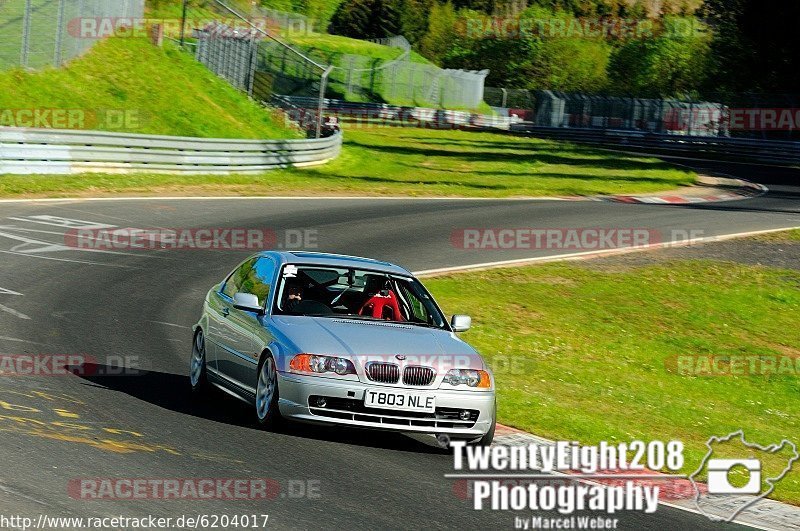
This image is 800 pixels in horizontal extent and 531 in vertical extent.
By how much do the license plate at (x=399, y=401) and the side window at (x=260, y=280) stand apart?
5.85 feet

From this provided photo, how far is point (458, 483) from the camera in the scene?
8508 mm

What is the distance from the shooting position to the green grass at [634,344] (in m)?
12.5

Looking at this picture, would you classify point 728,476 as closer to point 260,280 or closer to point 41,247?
point 260,280

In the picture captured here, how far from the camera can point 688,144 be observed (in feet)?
203

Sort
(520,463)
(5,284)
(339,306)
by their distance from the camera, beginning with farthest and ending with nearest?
(5,284)
(339,306)
(520,463)

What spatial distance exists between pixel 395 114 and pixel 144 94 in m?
36.0

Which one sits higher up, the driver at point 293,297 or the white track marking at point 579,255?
the driver at point 293,297

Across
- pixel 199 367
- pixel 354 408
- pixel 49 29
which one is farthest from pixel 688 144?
pixel 354 408

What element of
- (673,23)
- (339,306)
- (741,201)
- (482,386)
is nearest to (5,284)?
(339,306)

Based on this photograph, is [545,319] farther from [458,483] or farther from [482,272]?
[458,483]

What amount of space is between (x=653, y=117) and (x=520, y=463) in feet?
226

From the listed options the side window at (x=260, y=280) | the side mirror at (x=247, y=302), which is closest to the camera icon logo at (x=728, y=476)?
the side mirror at (x=247, y=302)

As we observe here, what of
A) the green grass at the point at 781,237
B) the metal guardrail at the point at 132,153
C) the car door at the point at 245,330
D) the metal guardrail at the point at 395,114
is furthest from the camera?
the metal guardrail at the point at 395,114

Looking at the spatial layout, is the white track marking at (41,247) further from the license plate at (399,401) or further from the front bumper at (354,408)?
the license plate at (399,401)
